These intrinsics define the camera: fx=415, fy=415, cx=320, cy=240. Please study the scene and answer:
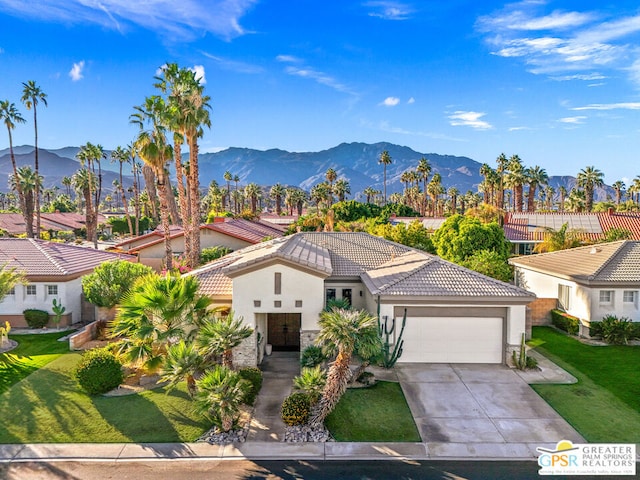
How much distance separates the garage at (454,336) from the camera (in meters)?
17.9

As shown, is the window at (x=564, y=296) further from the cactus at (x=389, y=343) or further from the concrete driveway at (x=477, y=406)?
the cactus at (x=389, y=343)

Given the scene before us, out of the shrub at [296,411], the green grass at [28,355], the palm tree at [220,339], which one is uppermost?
the palm tree at [220,339]

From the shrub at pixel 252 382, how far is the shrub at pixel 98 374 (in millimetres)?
4644

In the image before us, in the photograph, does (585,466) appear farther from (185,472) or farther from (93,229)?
(93,229)

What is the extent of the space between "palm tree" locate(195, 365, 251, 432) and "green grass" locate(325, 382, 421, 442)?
2.98 m

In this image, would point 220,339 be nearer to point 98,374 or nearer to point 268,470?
point 268,470

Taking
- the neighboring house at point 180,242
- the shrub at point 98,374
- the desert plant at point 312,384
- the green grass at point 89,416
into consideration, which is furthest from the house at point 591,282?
the neighboring house at point 180,242

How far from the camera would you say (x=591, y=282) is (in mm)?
21469

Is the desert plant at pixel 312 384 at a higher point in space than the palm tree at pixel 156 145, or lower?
lower

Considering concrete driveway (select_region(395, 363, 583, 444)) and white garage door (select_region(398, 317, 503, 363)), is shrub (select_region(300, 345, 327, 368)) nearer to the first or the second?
concrete driveway (select_region(395, 363, 583, 444))

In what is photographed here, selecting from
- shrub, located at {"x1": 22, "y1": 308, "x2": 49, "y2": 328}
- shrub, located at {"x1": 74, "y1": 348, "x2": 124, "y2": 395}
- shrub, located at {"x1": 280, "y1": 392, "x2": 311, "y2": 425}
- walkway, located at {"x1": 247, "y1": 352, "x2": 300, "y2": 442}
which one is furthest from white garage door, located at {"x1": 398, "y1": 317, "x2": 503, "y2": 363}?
shrub, located at {"x1": 22, "y1": 308, "x2": 49, "y2": 328}

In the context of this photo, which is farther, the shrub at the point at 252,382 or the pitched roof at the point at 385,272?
the pitched roof at the point at 385,272

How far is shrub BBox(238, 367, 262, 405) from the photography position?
46.3 ft

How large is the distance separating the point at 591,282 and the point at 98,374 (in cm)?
2311
